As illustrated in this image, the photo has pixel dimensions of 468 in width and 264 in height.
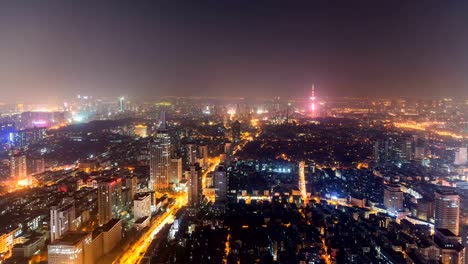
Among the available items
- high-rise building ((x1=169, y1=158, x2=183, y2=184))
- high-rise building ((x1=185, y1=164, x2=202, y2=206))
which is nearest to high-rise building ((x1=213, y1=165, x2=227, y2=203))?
high-rise building ((x1=185, y1=164, x2=202, y2=206))

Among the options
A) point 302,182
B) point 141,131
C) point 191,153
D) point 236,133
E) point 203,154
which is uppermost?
point 141,131

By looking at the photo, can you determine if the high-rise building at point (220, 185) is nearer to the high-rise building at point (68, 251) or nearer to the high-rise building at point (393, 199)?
the high-rise building at point (393, 199)

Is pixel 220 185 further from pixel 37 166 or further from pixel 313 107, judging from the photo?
pixel 313 107

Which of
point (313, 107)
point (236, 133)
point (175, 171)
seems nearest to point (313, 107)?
point (313, 107)

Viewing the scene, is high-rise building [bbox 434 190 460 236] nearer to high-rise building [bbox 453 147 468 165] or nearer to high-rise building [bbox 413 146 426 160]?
high-rise building [bbox 453 147 468 165]

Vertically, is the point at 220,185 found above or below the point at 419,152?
below

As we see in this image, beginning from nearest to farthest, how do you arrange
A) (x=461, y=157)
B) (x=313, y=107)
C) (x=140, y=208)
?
(x=140, y=208) < (x=461, y=157) < (x=313, y=107)
